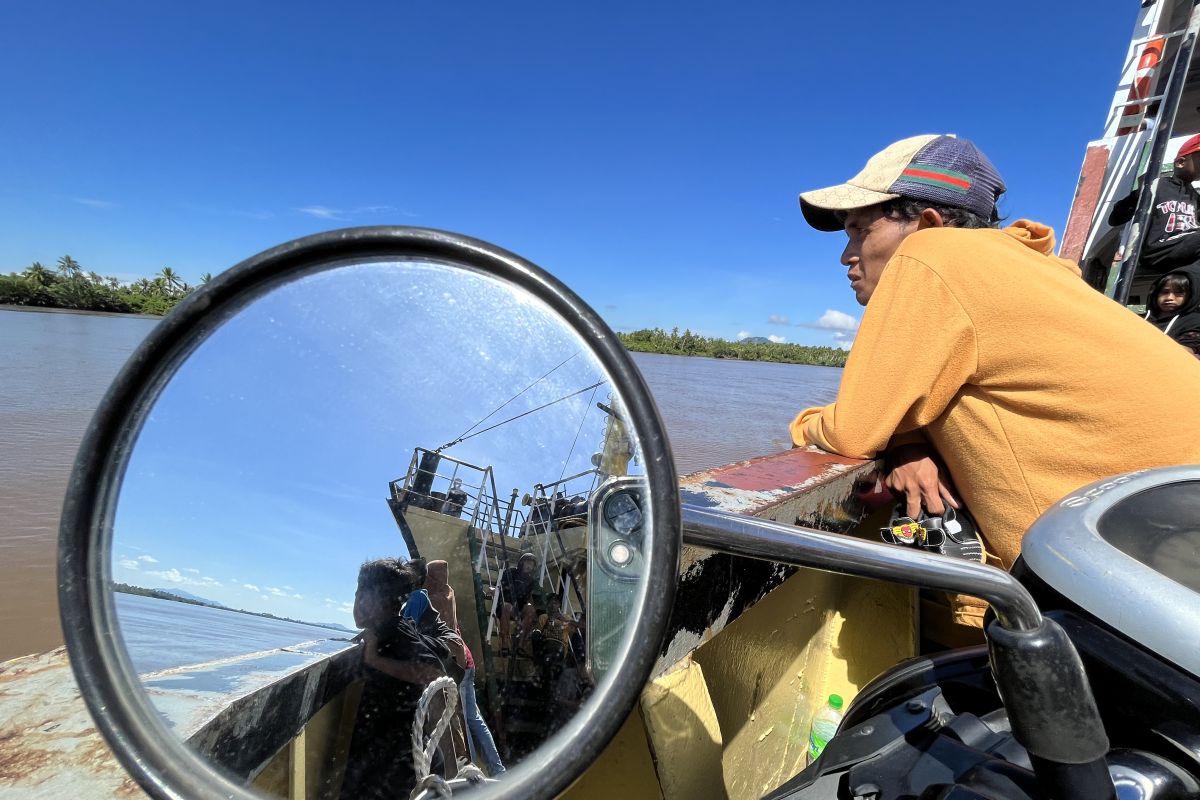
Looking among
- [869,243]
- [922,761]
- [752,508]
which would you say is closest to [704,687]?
[752,508]

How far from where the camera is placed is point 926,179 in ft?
5.63

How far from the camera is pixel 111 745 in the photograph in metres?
0.57

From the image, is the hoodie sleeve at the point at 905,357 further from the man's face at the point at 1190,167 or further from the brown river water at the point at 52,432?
the man's face at the point at 1190,167

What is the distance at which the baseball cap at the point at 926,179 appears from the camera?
1717 mm

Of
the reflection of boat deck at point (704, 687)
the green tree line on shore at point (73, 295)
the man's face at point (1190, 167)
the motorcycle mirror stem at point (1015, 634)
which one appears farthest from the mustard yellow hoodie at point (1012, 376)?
the green tree line on shore at point (73, 295)

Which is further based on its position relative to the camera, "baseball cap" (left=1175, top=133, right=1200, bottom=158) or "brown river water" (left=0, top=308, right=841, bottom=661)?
"baseball cap" (left=1175, top=133, right=1200, bottom=158)

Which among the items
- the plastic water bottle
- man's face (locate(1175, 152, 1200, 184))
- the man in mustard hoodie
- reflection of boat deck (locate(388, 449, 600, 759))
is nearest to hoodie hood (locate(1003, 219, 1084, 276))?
the man in mustard hoodie

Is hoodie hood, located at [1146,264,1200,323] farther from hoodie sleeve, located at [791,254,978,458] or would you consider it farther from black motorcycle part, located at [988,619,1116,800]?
black motorcycle part, located at [988,619,1116,800]

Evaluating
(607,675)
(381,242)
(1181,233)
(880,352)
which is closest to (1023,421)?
(880,352)

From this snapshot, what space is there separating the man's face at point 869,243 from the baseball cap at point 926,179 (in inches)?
2.6

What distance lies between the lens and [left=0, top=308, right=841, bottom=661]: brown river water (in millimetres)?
4691

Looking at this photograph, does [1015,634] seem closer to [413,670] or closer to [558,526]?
[558,526]

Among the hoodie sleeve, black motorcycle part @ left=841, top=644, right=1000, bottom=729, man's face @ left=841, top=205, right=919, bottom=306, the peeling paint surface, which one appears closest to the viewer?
black motorcycle part @ left=841, top=644, right=1000, bottom=729

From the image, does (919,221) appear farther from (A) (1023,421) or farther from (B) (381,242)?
(B) (381,242)
